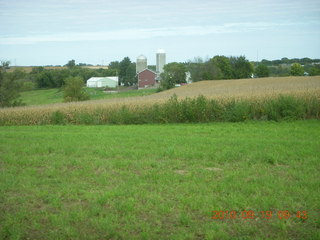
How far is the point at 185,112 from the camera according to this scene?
62.6 ft

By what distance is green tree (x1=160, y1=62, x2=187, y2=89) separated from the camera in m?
77.2

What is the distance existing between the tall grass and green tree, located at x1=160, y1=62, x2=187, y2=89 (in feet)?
182

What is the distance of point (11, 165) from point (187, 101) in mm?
12620

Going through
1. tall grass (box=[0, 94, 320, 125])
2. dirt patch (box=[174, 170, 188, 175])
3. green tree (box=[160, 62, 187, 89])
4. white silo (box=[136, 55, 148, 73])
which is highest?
white silo (box=[136, 55, 148, 73])

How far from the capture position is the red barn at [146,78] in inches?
4264

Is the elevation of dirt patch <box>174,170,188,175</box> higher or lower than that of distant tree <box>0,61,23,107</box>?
lower

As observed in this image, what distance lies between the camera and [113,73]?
135 meters

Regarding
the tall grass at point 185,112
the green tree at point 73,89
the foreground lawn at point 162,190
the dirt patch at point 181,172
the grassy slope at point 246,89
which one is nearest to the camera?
the foreground lawn at point 162,190

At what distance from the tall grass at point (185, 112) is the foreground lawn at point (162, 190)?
7.92 meters
